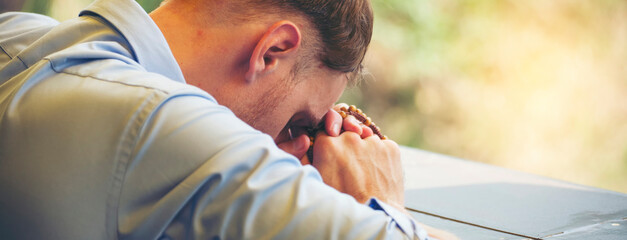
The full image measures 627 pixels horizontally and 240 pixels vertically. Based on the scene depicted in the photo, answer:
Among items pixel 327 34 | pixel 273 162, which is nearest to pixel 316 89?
pixel 327 34

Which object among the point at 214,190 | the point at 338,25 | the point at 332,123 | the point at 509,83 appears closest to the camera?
the point at 214,190

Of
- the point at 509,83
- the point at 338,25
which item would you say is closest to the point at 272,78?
the point at 338,25

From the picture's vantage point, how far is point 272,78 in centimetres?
122

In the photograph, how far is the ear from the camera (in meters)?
1.16

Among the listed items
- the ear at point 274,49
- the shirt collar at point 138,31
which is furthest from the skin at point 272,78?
the shirt collar at point 138,31

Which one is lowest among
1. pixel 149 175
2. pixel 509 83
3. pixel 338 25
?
pixel 149 175

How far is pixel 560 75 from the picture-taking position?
5.82 meters

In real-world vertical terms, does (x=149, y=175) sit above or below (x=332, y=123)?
below

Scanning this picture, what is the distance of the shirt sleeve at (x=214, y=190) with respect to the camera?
0.70 m

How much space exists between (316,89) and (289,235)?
0.66m

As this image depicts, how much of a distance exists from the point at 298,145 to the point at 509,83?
5.00 metres

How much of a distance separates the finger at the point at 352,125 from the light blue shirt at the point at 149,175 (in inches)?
24.3

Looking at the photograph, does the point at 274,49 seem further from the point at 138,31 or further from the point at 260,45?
the point at 138,31

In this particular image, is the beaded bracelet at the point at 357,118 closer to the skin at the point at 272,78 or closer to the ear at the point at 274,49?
the skin at the point at 272,78
